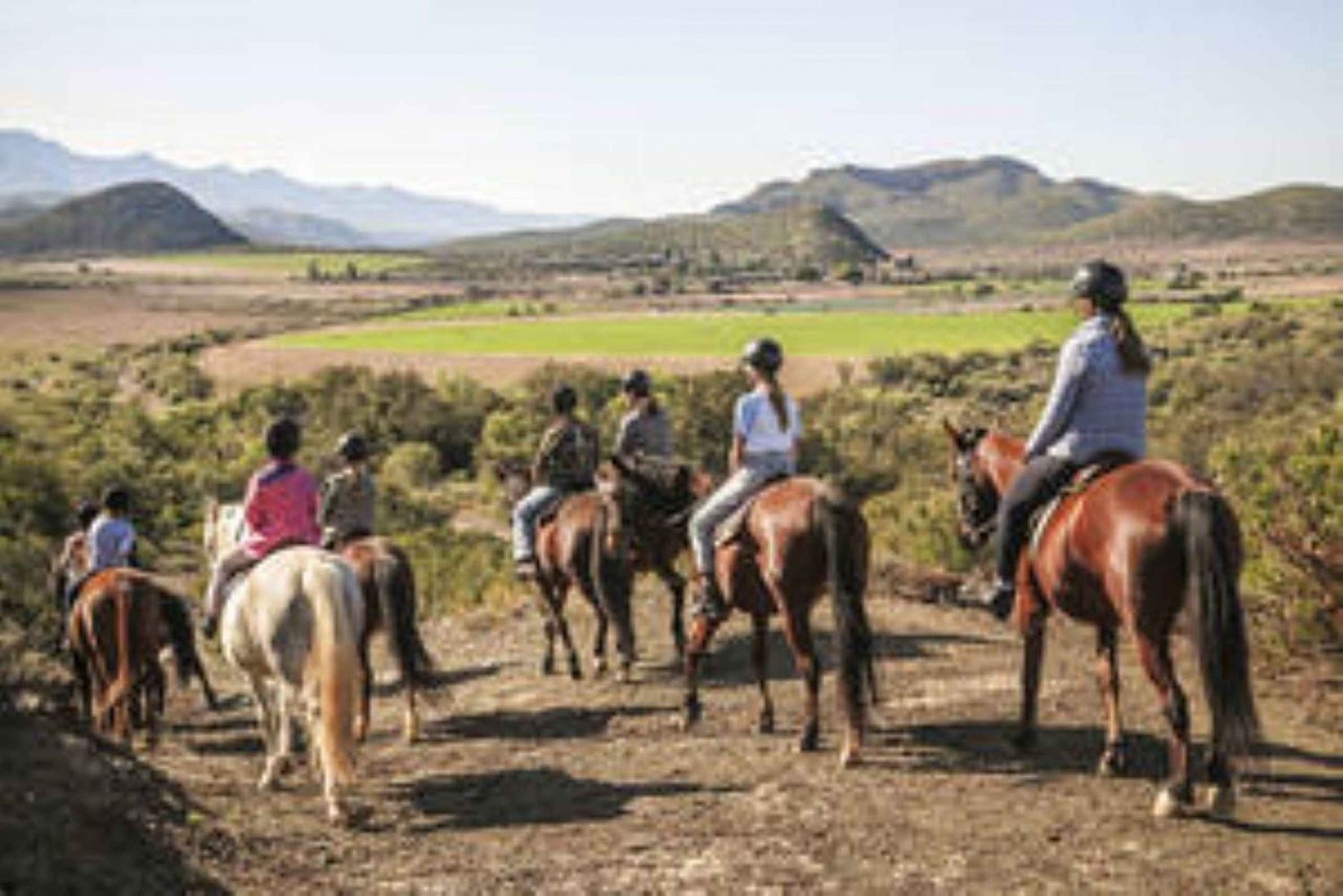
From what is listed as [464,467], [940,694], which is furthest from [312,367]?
[940,694]

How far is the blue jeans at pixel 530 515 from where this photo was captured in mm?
12922

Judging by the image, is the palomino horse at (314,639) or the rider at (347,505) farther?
the rider at (347,505)

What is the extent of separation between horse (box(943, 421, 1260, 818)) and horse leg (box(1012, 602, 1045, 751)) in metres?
0.36

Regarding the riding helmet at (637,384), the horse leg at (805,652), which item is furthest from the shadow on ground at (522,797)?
the riding helmet at (637,384)

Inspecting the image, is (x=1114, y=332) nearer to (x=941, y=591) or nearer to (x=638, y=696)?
(x=638, y=696)

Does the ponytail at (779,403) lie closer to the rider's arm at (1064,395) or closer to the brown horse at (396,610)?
the rider's arm at (1064,395)

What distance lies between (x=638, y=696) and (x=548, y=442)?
9.30 ft

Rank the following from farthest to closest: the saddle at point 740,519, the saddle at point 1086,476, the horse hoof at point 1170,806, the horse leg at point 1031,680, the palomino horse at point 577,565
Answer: the palomino horse at point 577,565
the saddle at point 740,519
the horse leg at point 1031,680
the saddle at point 1086,476
the horse hoof at point 1170,806

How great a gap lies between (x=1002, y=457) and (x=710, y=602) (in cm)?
263

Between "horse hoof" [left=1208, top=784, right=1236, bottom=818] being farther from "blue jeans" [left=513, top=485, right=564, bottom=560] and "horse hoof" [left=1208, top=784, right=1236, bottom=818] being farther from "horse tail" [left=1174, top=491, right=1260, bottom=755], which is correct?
"blue jeans" [left=513, top=485, right=564, bottom=560]

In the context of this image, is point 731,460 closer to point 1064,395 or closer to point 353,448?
point 1064,395

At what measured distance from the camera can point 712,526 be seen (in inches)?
386

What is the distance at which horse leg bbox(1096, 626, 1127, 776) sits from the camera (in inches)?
324

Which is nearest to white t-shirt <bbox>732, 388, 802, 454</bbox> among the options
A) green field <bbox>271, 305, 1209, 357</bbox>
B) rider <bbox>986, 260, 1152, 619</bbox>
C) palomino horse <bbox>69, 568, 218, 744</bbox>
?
rider <bbox>986, 260, 1152, 619</bbox>
